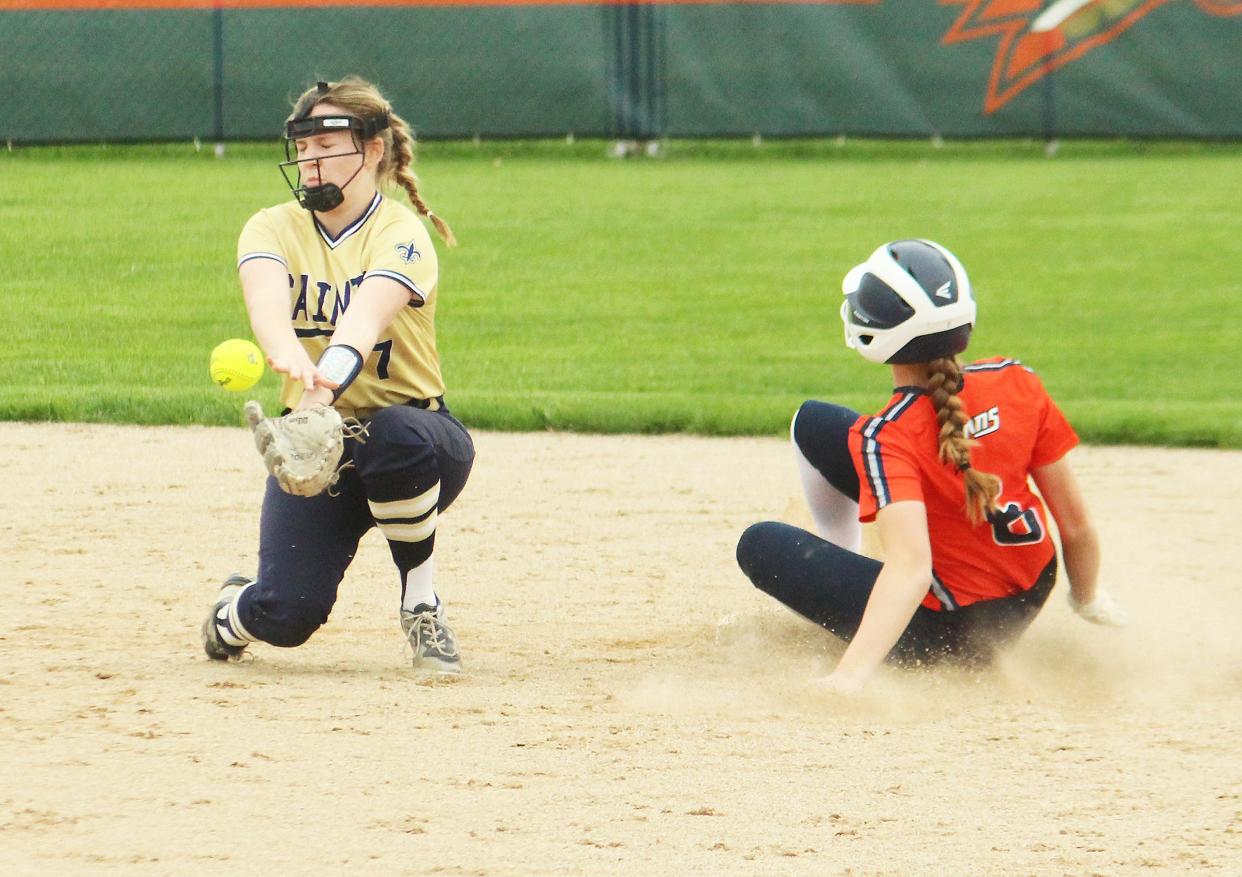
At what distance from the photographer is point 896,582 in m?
3.66

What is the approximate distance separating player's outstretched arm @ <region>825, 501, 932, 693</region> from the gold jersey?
3.80 feet

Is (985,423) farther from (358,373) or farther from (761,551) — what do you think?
(358,373)

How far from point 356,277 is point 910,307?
125 centimetres

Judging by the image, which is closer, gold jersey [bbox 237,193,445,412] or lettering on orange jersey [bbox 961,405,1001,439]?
lettering on orange jersey [bbox 961,405,1001,439]

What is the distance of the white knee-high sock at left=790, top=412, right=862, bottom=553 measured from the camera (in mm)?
4336

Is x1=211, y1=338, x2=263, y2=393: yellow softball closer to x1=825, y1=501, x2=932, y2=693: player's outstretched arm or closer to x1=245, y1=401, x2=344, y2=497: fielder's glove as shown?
x1=245, y1=401, x2=344, y2=497: fielder's glove

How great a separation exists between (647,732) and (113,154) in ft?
40.9

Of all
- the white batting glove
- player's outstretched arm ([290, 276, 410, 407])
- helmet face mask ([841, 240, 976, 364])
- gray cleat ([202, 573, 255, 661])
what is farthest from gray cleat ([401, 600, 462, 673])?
the white batting glove

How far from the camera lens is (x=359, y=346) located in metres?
3.76

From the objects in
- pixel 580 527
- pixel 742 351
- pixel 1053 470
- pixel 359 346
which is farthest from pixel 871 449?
pixel 742 351

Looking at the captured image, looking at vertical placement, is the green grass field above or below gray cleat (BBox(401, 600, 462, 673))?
below

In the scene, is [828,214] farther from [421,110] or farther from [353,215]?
[353,215]

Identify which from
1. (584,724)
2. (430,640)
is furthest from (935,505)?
(430,640)

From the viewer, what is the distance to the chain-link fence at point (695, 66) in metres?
15.0
